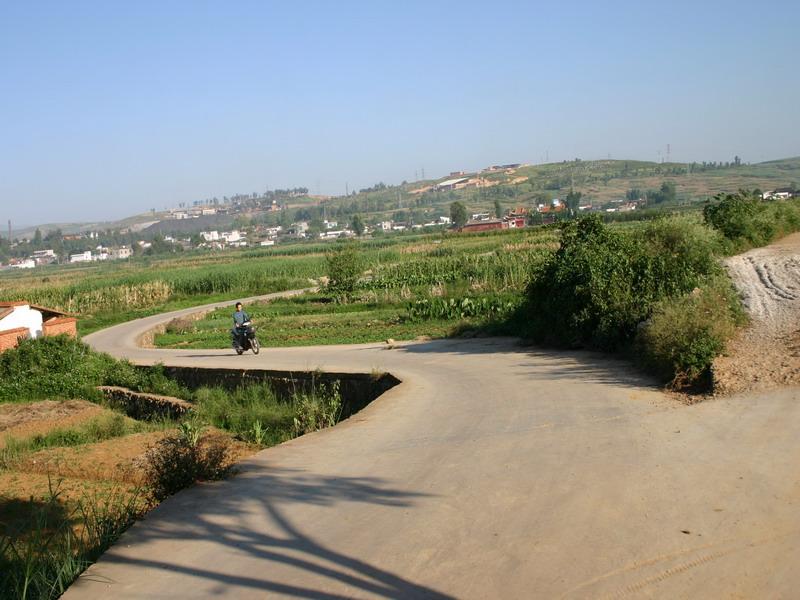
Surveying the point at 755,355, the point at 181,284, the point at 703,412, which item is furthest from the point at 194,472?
the point at 181,284

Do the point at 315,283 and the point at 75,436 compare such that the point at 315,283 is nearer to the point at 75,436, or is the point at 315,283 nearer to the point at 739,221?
the point at 739,221

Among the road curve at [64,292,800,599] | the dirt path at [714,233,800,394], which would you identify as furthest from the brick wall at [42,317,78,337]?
the dirt path at [714,233,800,394]

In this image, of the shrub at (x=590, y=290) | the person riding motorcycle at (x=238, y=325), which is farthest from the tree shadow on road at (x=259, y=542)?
the person riding motorcycle at (x=238, y=325)

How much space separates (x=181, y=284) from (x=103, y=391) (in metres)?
40.2

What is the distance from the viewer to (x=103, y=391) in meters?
25.8

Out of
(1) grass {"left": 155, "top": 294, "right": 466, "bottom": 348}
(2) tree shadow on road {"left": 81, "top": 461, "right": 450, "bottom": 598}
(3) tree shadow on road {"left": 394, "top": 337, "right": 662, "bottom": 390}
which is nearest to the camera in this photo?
(2) tree shadow on road {"left": 81, "top": 461, "right": 450, "bottom": 598}

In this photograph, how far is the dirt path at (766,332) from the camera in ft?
40.9

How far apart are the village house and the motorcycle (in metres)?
6.08

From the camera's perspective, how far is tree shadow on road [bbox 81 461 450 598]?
6508mm

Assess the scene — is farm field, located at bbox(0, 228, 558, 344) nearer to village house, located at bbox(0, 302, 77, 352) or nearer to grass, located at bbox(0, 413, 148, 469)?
village house, located at bbox(0, 302, 77, 352)

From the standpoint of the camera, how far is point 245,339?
27.9 metres

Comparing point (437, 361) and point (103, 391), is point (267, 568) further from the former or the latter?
point (103, 391)

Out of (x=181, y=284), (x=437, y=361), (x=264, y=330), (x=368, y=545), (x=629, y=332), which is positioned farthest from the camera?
(x=181, y=284)

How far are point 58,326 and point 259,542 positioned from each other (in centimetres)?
2843
